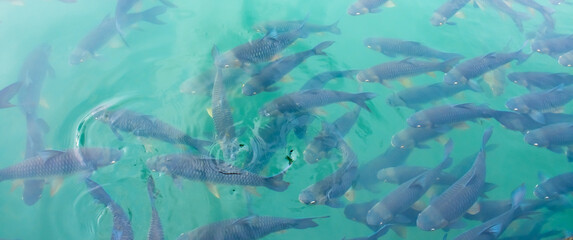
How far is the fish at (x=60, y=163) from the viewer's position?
3.90 meters

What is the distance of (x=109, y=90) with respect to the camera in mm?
5227

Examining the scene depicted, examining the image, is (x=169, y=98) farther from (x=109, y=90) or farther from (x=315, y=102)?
(x=315, y=102)

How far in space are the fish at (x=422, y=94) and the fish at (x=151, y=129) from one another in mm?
2627

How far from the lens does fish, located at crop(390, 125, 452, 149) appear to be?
15.7 feet

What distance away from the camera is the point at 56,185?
13.4 feet

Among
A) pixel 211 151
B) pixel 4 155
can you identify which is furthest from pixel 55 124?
pixel 211 151

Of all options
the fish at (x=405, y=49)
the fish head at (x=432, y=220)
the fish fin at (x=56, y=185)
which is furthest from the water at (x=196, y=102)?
the fish head at (x=432, y=220)

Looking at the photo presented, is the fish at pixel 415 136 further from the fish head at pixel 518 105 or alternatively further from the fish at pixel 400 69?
the fish head at pixel 518 105

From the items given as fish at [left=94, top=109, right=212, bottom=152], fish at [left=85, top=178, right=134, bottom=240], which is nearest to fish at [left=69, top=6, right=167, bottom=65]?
fish at [left=94, top=109, right=212, bottom=152]

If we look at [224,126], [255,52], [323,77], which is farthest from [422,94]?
[224,126]

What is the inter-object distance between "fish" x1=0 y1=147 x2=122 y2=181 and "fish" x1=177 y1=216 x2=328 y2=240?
137 cm

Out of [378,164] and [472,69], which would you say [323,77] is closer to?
[378,164]

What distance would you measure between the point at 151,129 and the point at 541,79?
5210 mm

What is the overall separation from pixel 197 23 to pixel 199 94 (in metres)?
2.18
